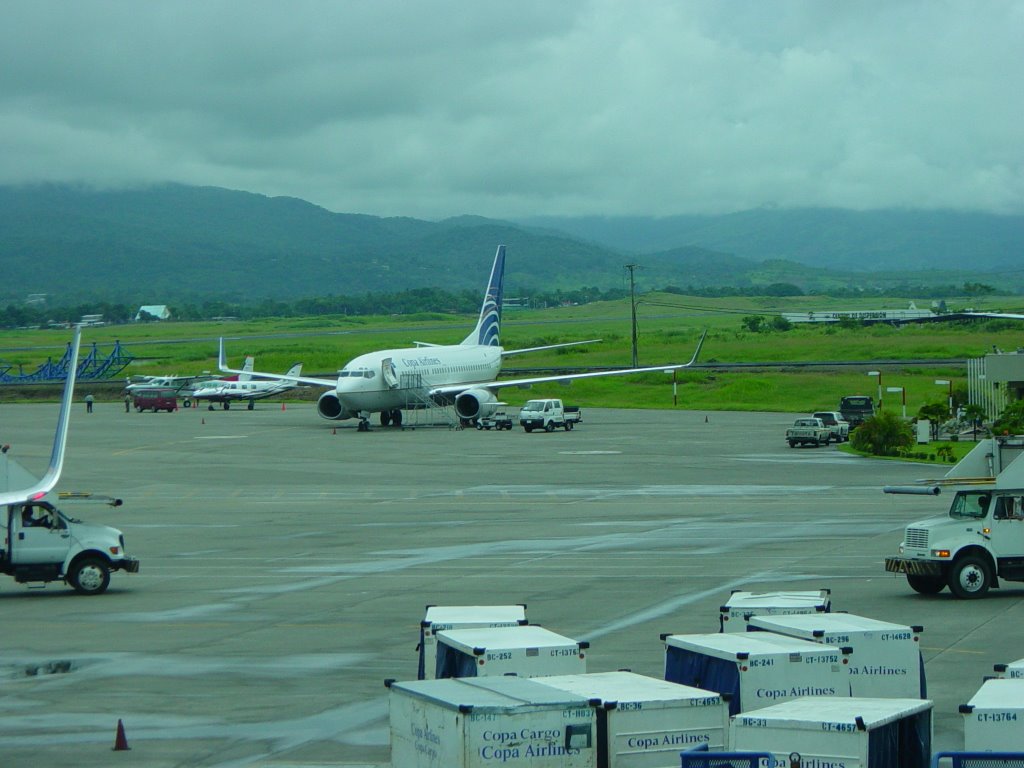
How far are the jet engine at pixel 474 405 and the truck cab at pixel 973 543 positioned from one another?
57.3 metres

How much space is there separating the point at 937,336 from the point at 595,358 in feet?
163

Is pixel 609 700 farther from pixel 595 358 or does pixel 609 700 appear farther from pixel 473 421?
pixel 595 358

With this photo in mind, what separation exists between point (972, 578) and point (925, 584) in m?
0.93

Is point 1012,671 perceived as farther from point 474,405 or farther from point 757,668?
point 474,405

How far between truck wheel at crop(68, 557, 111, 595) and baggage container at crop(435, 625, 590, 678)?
1593 cm

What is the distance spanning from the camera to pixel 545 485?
174ft

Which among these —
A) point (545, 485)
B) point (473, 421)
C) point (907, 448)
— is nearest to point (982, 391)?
point (907, 448)

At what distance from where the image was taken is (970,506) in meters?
A: 28.5

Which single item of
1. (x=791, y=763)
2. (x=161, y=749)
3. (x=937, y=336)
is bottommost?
(x=161, y=749)

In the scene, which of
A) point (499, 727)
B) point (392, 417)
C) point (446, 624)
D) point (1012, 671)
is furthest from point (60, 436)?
point (392, 417)

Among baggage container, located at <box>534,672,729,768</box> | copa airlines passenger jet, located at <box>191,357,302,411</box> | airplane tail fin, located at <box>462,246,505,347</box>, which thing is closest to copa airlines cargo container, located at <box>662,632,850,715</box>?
baggage container, located at <box>534,672,729,768</box>

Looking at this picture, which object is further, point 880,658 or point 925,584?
point 925,584

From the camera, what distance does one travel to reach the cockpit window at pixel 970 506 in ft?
92.6

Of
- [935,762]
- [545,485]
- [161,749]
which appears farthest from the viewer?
[545,485]
